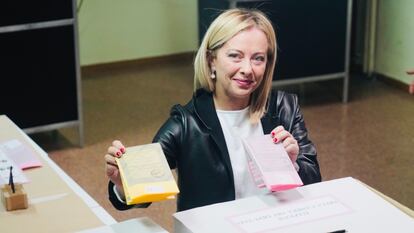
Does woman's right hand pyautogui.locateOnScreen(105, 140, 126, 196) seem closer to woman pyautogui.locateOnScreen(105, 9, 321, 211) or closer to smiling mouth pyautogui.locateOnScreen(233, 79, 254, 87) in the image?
woman pyautogui.locateOnScreen(105, 9, 321, 211)

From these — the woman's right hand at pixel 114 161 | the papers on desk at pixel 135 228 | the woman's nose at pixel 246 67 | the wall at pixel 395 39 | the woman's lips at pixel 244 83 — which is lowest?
the wall at pixel 395 39

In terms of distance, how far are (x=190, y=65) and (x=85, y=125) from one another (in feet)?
4.42

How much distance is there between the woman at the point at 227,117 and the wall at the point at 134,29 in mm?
3503

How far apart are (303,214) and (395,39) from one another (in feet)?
12.7

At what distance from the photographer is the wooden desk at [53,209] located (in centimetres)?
179

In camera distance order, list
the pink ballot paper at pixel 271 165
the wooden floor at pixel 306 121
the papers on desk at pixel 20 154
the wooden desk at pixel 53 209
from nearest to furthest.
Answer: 1. the pink ballot paper at pixel 271 165
2. the wooden desk at pixel 53 209
3. the papers on desk at pixel 20 154
4. the wooden floor at pixel 306 121

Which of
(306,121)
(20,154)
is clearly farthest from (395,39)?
(20,154)

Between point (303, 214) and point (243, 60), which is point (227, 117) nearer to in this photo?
A: point (243, 60)

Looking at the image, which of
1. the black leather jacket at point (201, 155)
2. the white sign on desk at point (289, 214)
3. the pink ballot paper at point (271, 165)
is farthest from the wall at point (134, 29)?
the white sign on desk at point (289, 214)

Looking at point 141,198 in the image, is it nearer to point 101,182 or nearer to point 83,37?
point 101,182

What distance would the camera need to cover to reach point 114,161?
1.63 m

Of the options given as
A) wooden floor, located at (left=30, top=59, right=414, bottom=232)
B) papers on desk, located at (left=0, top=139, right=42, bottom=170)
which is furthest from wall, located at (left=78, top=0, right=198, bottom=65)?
papers on desk, located at (left=0, top=139, right=42, bottom=170)

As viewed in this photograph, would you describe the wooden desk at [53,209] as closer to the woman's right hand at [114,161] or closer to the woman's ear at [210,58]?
the woman's right hand at [114,161]

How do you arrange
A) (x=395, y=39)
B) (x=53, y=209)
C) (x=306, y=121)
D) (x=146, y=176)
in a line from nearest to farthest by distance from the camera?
(x=146, y=176) → (x=53, y=209) → (x=306, y=121) → (x=395, y=39)
